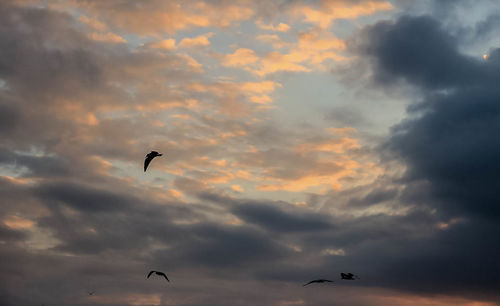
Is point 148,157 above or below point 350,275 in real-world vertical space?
above

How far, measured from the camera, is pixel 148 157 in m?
81.3

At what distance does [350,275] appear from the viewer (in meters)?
77.2

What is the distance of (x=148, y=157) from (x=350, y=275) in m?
38.7
